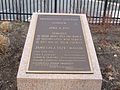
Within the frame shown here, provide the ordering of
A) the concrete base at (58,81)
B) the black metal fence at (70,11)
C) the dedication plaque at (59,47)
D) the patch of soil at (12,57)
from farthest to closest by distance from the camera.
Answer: the black metal fence at (70,11) → the patch of soil at (12,57) → the dedication plaque at (59,47) → the concrete base at (58,81)

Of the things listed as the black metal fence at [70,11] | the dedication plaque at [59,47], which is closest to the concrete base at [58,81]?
the dedication plaque at [59,47]

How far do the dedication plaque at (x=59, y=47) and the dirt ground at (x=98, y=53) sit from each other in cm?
100

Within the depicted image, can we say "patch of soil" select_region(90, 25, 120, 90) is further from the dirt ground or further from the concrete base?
the concrete base

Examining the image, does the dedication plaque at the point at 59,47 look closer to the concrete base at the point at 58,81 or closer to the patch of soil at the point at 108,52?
the concrete base at the point at 58,81

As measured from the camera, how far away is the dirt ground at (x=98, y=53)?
16.4 ft

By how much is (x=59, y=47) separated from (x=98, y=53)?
1.85 metres

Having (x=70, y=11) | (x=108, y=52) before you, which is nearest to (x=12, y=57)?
(x=108, y=52)

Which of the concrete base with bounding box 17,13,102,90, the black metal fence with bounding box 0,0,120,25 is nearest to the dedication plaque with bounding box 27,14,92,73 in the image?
the concrete base with bounding box 17,13,102,90

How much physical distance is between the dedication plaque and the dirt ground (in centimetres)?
100

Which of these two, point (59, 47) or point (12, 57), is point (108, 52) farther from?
point (12, 57)

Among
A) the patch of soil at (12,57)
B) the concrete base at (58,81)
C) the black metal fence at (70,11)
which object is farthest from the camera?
the black metal fence at (70,11)

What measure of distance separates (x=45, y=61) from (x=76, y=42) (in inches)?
30.4

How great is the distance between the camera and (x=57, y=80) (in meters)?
3.85

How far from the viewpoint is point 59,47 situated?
4391 millimetres
